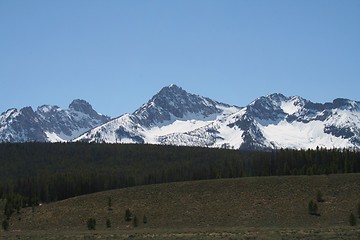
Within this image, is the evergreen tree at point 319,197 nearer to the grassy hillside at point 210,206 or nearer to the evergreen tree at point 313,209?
the grassy hillside at point 210,206

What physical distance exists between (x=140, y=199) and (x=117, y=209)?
6.86 metres

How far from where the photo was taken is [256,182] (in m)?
112

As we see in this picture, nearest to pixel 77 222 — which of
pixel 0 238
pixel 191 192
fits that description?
pixel 191 192

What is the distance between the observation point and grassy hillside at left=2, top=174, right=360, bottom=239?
84.7 metres

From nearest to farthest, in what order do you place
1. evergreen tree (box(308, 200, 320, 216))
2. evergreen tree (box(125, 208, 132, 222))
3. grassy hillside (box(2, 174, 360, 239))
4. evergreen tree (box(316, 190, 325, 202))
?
grassy hillside (box(2, 174, 360, 239)) < evergreen tree (box(308, 200, 320, 216)) < evergreen tree (box(125, 208, 132, 222)) < evergreen tree (box(316, 190, 325, 202))

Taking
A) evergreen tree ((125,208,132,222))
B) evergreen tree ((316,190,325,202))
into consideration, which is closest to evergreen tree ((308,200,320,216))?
evergreen tree ((316,190,325,202))

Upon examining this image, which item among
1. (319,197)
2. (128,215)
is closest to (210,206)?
(128,215)

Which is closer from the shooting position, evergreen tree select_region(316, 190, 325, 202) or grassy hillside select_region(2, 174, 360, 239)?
grassy hillside select_region(2, 174, 360, 239)

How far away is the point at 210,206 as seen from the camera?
98.4 metres

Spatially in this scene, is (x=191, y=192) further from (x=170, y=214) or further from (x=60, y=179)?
(x=60, y=179)

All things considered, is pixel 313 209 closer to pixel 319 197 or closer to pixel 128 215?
pixel 319 197

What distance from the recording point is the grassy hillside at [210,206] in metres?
84.7

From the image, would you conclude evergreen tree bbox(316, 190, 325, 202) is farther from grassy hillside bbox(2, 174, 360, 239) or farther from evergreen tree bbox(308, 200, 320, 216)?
evergreen tree bbox(308, 200, 320, 216)

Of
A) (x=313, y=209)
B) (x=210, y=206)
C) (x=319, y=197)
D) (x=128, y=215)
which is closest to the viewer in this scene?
(x=313, y=209)
